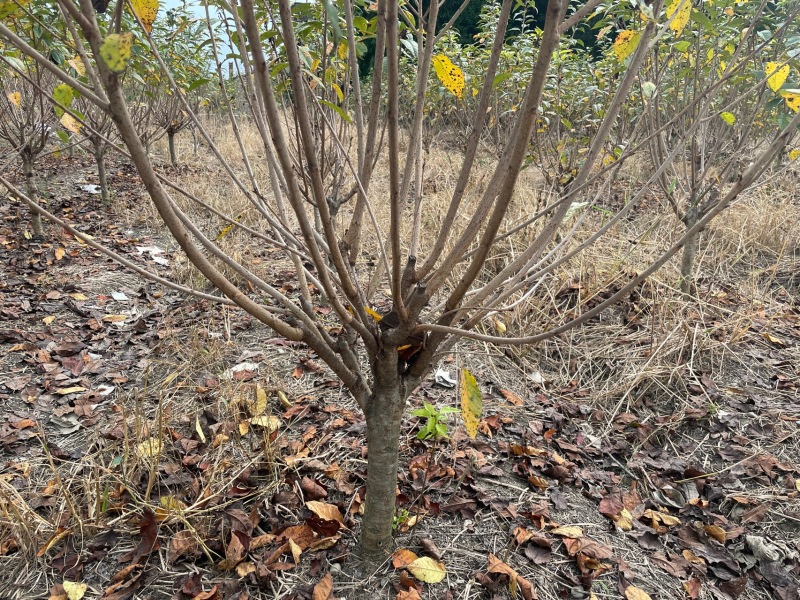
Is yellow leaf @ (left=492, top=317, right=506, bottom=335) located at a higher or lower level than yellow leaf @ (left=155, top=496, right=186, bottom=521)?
lower

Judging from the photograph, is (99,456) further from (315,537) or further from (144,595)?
(315,537)

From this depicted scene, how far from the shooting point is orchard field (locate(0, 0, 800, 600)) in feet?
3.26

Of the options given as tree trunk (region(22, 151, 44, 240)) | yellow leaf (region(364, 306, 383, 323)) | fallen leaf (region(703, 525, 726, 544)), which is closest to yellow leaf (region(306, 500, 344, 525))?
yellow leaf (region(364, 306, 383, 323))

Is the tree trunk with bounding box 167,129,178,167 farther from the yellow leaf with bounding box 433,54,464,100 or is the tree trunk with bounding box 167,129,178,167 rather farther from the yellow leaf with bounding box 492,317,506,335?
the yellow leaf with bounding box 433,54,464,100

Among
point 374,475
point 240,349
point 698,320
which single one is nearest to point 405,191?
point 374,475

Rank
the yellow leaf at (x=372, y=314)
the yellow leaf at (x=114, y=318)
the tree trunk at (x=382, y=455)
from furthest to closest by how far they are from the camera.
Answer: the yellow leaf at (x=114, y=318)
the tree trunk at (x=382, y=455)
the yellow leaf at (x=372, y=314)

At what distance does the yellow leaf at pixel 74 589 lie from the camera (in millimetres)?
1396

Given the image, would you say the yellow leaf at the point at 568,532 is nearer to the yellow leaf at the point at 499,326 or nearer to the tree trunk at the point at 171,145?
the yellow leaf at the point at 499,326

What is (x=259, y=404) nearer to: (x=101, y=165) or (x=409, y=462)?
(x=409, y=462)

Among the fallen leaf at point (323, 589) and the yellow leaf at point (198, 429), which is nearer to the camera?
the fallen leaf at point (323, 589)

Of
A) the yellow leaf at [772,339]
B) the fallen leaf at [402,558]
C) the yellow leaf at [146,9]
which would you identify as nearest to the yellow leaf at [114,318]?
the fallen leaf at [402,558]

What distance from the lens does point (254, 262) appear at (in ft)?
12.8

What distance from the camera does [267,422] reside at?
1969 mm

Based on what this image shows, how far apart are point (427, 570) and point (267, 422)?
2.77 ft
